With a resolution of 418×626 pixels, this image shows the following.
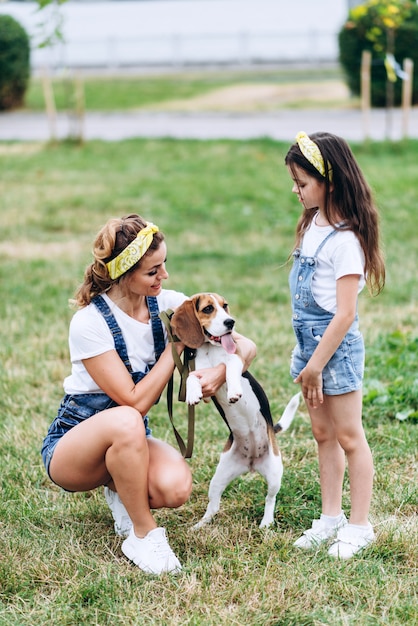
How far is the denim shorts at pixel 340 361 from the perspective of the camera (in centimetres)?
330

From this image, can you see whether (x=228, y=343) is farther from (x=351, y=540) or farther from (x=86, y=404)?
(x=351, y=540)

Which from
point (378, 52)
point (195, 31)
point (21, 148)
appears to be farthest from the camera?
point (195, 31)

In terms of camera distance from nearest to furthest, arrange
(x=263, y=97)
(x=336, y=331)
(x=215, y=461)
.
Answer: (x=336, y=331) → (x=215, y=461) → (x=263, y=97)

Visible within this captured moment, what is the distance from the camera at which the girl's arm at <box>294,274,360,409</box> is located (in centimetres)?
318

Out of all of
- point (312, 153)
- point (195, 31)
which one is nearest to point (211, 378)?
point (312, 153)

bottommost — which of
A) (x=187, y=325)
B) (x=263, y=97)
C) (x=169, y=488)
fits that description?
(x=263, y=97)

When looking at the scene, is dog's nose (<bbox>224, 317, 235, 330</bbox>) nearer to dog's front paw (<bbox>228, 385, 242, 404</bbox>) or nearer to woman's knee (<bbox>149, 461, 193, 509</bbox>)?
dog's front paw (<bbox>228, 385, 242, 404</bbox>)

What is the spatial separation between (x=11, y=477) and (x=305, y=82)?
80.0 ft

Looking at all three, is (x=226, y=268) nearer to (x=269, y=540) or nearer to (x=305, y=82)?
(x=269, y=540)

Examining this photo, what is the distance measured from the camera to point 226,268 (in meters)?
7.96

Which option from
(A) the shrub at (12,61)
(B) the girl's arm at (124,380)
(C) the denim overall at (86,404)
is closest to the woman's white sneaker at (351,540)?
(B) the girl's arm at (124,380)

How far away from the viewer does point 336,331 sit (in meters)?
3.19

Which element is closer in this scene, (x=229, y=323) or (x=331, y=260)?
(x=331, y=260)

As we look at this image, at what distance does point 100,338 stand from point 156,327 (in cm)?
25
